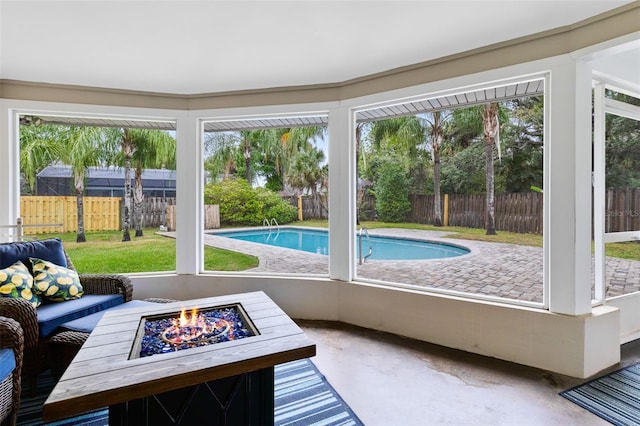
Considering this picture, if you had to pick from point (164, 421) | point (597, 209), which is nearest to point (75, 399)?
point (164, 421)

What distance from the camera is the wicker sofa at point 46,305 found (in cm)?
215

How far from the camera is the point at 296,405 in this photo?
2.11 metres

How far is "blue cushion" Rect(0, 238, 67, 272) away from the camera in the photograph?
2.61 m

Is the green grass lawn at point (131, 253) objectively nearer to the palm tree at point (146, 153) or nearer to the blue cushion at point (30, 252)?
the palm tree at point (146, 153)

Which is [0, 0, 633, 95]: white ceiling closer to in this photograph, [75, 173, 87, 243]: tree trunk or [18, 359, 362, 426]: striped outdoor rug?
[75, 173, 87, 243]: tree trunk

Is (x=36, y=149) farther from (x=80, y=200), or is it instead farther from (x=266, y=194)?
(x=266, y=194)

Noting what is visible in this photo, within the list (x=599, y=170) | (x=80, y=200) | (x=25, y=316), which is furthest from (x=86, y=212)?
(x=599, y=170)

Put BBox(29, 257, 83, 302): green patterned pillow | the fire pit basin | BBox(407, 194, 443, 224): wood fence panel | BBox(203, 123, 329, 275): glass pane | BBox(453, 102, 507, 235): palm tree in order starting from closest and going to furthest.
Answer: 1. the fire pit basin
2. BBox(29, 257, 83, 302): green patterned pillow
3. BBox(453, 102, 507, 235): palm tree
4. BBox(407, 194, 443, 224): wood fence panel
5. BBox(203, 123, 329, 275): glass pane

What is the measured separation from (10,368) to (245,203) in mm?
2780

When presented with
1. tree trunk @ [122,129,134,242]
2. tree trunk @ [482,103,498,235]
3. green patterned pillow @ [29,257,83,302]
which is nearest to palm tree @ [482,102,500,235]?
tree trunk @ [482,103,498,235]

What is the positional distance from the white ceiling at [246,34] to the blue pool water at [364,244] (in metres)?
1.89

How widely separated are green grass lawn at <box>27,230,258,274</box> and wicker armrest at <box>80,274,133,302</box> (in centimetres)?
93

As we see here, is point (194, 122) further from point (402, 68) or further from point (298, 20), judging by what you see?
point (402, 68)

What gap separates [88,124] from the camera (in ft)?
12.1
